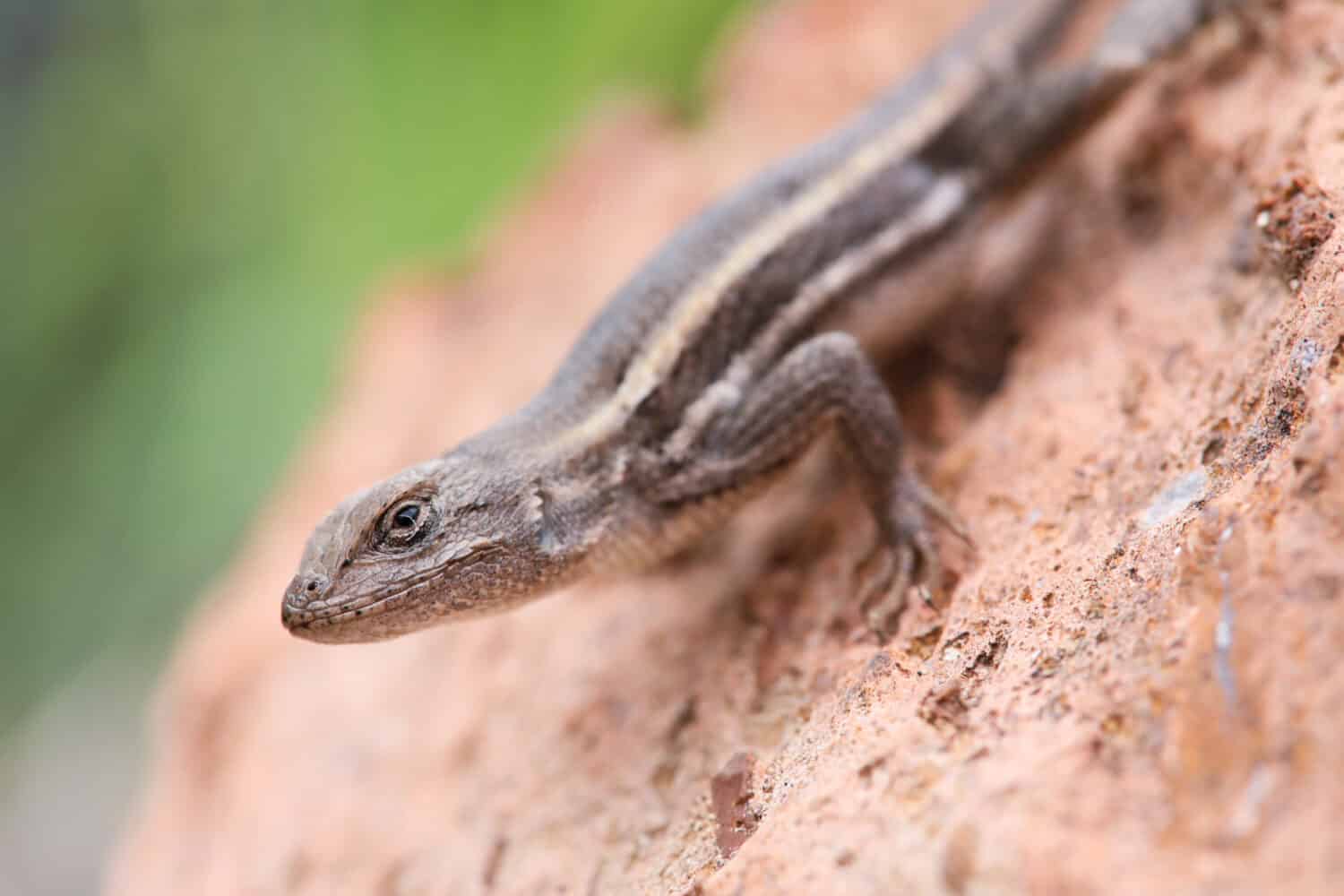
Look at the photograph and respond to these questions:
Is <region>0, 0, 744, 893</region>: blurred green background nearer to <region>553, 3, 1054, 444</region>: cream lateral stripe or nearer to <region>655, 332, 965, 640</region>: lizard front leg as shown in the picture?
<region>553, 3, 1054, 444</region>: cream lateral stripe

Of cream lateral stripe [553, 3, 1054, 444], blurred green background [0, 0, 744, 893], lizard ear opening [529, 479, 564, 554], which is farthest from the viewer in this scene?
blurred green background [0, 0, 744, 893]

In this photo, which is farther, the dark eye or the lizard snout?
the dark eye

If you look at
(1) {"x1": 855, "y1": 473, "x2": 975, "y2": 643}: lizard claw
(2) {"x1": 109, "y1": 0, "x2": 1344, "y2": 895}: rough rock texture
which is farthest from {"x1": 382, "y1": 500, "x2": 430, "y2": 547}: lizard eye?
(1) {"x1": 855, "y1": 473, "x2": 975, "y2": 643}: lizard claw

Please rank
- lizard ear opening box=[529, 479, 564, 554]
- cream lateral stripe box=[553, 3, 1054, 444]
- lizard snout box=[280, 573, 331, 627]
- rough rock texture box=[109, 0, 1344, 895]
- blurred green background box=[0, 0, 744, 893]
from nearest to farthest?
1. rough rock texture box=[109, 0, 1344, 895]
2. lizard snout box=[280, 573, 331, 627]
3. lizard ear opening box=[529, 479, 564, 554]
4. cream lateral stripe box=[553, 3, 1054, 444]
5. blurred green background box=[0, 0, 744, 893]

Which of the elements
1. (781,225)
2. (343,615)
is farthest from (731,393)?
(343,615)

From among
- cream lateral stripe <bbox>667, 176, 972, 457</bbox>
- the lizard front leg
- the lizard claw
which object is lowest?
the lizard claw

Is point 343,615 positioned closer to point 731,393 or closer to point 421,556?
point 421,556
